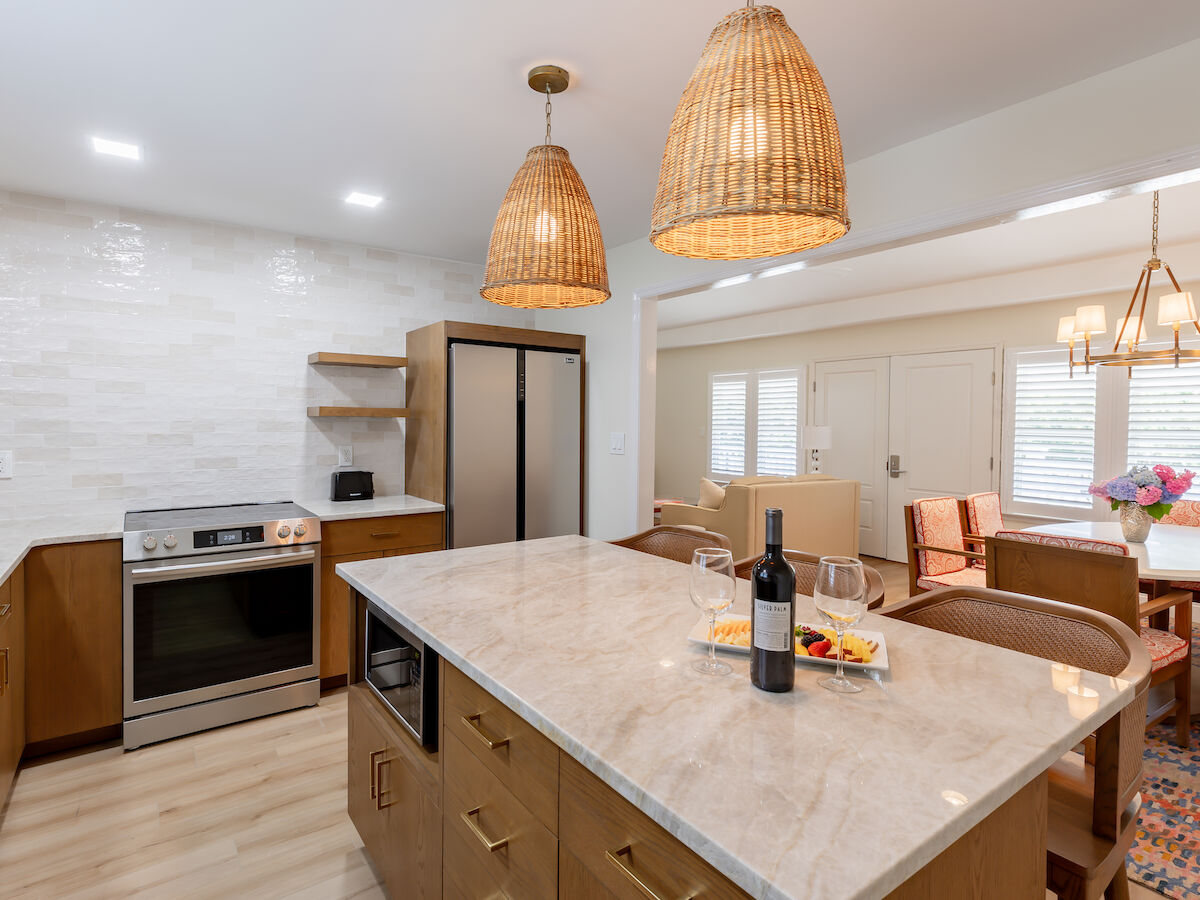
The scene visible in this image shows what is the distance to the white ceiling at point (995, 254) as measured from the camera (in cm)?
382

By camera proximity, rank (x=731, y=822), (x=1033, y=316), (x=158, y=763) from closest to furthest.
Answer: (x=731, y=822), (x=158, y=763), (x=1033, y=316)

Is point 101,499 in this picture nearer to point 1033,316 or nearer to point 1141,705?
point 1141,705

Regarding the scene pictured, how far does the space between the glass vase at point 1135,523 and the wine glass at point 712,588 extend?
3167 millimetres

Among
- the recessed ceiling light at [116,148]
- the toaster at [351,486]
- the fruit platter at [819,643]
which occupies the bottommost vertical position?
the fruit platter at [819,643]

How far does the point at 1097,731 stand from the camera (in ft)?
3.96

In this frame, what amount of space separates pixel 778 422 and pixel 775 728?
22.2 ft

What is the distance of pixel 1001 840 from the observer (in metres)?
0.89

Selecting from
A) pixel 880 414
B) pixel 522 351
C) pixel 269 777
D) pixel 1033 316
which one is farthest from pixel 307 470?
pixel 1033 316

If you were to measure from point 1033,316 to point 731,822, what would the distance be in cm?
612

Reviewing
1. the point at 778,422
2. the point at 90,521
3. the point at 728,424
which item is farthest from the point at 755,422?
the point at 90,521

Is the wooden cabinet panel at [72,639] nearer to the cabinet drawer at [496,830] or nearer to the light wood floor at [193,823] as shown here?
the light wood floor at [193,823]

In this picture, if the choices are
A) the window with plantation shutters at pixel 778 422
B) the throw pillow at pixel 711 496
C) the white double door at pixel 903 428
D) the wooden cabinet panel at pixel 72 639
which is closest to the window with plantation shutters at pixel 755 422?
the window with plantation shutters at pixel 778 422

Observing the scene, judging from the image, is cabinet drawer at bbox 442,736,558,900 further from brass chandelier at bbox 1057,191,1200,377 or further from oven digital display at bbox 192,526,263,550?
brass chandelier at bbox 1057,191,1200,377

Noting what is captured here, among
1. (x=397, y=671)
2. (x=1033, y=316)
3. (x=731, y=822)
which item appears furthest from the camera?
(x=1033, y=316)
